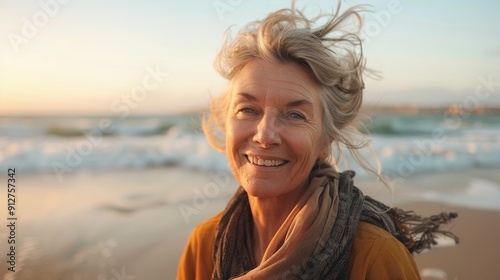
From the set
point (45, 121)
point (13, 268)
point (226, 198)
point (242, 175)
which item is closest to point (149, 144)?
point (45, 121)

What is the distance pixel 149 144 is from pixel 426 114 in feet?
18.1

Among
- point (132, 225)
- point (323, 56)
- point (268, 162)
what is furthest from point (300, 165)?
point (132, 225)

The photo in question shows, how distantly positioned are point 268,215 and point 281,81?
0.63 metres

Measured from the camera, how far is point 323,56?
7.80 ft

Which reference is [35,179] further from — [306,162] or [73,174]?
[306,162]

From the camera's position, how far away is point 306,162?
2438 mm

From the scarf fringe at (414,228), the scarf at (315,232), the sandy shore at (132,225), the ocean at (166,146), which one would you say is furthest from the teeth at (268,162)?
the ocean at (166,146)

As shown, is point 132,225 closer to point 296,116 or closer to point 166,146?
point 296,116

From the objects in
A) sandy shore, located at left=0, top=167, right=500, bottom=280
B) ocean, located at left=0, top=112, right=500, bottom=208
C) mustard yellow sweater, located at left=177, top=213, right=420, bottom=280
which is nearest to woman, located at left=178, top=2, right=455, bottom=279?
mustard yellow sweater, located at left=177, top=213, right=420, bottom=280

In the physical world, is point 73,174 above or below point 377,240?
above

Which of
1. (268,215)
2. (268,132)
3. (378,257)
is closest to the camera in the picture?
(378,257)

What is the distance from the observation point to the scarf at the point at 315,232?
224 cm

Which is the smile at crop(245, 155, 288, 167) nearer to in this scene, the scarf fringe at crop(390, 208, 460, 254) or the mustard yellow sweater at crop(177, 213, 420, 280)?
the mustard yellow sweater at crop(177, 213, 420, 280)

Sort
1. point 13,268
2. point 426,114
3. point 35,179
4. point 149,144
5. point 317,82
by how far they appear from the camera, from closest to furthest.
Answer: point 317,82
point 13,268
point 35,179
point 149,144
point 426,114
